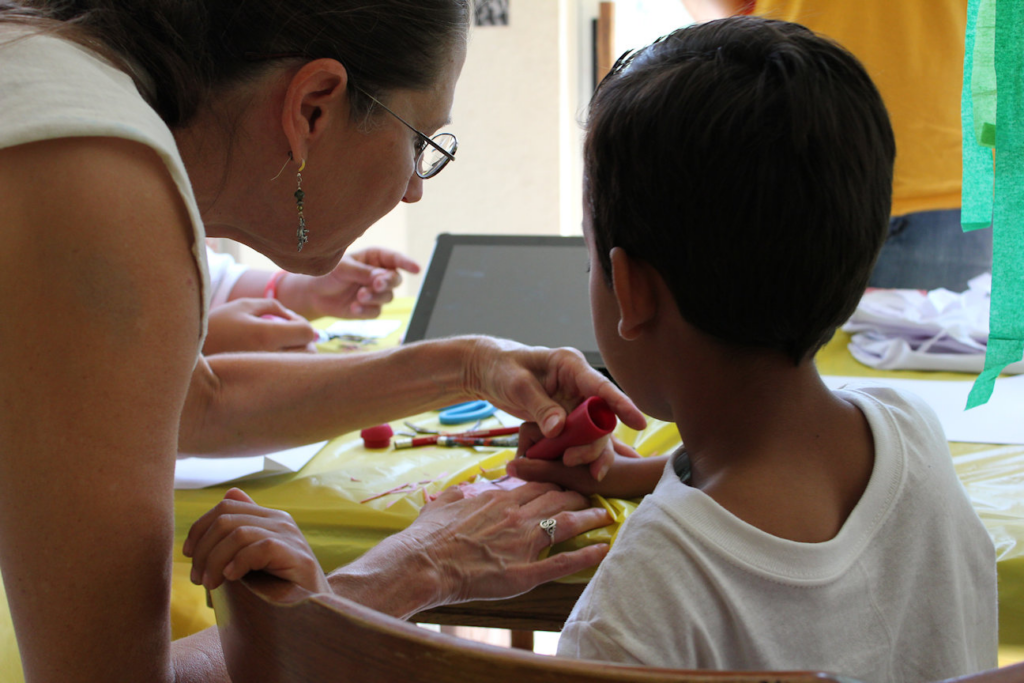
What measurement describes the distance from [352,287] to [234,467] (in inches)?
26.1

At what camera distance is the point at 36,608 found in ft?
2.03

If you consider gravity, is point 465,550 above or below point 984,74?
below

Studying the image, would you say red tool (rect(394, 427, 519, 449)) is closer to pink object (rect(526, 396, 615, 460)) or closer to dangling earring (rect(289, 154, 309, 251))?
pink object (rect(526, 396, 615, 460))

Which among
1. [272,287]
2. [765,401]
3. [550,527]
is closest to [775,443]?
[765,401]

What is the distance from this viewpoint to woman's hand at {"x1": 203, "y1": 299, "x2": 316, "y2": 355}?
146 cm

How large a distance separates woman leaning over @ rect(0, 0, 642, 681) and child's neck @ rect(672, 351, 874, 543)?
0.71ft

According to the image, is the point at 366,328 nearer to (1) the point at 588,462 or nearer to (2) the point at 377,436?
(2) the point at 377,436

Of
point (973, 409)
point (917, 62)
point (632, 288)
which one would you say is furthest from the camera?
point (917, 62)

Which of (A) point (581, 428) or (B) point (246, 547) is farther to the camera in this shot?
(A) point (581, 428)

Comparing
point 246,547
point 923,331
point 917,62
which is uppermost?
point 917,62

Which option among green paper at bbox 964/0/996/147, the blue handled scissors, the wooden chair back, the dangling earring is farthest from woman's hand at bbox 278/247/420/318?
the wooden chair back

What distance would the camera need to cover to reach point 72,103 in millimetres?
625

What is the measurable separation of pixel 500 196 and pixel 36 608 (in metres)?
3.17

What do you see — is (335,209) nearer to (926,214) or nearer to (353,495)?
(353,495)
